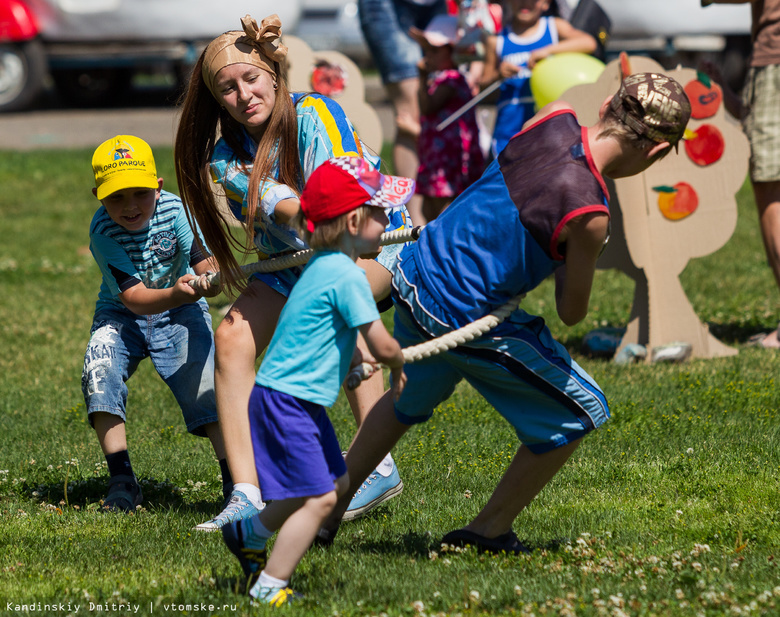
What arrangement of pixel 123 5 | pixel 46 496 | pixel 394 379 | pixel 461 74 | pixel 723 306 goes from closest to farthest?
pixel 394 379
pixel 46 496
pixel 723 306
pixel 461 74
pixel 123 5

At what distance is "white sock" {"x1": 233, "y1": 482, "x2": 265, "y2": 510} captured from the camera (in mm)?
4125

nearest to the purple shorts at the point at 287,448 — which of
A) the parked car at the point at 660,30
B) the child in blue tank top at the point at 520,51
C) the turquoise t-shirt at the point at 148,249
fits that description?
the turquoise t-shirt at the point at 148,249

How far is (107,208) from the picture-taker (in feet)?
14.9

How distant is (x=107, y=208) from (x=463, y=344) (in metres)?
1.82

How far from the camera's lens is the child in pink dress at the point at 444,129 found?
8844 mm

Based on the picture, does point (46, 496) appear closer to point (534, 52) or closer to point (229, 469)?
point (229, 469)

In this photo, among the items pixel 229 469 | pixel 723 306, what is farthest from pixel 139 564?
pixel 723 306

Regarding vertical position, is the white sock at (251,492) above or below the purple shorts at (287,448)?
below

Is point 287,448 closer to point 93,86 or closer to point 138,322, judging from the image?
point 138,322

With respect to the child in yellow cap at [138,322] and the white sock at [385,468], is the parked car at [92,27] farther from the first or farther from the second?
the white sock at [385,468]

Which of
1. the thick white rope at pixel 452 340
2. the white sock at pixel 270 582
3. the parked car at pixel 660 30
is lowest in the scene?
the parked car at pixel 660 30

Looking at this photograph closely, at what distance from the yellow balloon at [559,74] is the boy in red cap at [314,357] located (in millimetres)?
4499

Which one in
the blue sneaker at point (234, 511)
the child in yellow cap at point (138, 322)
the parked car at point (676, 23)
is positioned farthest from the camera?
the parked car at point (676, 23)

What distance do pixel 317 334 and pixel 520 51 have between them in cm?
562
